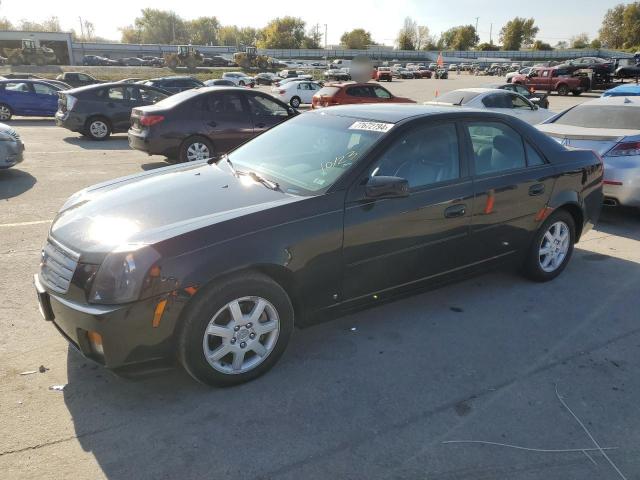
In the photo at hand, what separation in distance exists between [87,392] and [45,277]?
73 centimetres

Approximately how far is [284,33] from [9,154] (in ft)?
417

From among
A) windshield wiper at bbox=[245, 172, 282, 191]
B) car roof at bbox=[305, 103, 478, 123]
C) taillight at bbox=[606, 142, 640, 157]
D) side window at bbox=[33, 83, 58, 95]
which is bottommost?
side window at bbox=[33, 83, 58, 95]

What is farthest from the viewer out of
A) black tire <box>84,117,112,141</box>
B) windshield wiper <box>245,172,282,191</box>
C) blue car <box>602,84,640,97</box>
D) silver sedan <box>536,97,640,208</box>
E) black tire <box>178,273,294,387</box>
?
black tire <box>84,117,112,141</box>

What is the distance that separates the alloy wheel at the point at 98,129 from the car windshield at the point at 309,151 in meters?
9.98

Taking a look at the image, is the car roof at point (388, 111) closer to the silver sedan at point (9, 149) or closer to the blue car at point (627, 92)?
the silver sedan at point (9, 149)

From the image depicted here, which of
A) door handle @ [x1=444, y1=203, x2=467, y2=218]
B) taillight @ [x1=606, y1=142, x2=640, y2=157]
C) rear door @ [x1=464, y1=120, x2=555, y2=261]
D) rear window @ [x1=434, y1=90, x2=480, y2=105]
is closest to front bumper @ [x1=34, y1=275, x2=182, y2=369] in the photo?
door handle @ [x1=444, y1=203, x2=467, y2=218]

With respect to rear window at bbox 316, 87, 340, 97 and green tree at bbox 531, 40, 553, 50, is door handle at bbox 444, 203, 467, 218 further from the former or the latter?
green tree at bbox 531, 40, 553, 50

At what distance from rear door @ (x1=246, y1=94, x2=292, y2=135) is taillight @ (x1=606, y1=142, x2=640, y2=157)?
5.79 m

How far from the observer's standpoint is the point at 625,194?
6359mm

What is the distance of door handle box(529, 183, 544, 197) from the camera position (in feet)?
14.4

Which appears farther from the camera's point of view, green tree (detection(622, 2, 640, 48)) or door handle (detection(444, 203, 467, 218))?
green tree (detection(622, 2, 640, 48))

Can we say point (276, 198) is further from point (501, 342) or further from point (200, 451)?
point (501, 342)

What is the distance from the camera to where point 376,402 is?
9.77 ft

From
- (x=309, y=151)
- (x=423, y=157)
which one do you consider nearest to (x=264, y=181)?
(x=309, y=151)
